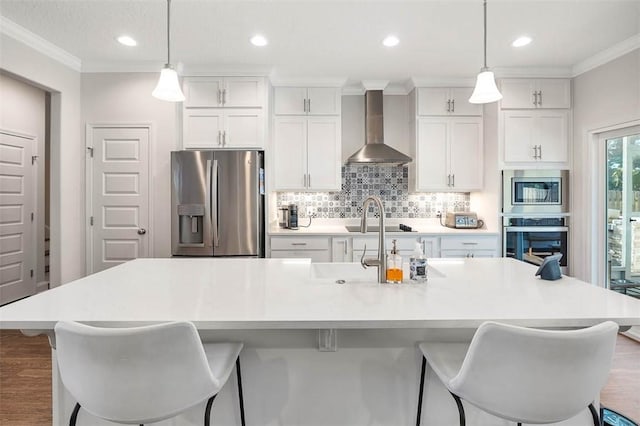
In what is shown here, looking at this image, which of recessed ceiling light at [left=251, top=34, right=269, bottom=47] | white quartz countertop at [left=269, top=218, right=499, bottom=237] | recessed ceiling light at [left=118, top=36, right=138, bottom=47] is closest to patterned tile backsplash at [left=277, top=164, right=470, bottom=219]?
white quartz countertop at [left=269, top=218, right=499, bottom=237]

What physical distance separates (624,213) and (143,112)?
4.83 metres

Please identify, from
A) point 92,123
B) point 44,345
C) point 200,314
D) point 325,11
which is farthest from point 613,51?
point 44,345

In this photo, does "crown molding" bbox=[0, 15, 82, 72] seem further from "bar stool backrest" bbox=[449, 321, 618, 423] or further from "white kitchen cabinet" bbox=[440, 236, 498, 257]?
"white kitchen cabinet" bbox=[440, 236, 498, 257]

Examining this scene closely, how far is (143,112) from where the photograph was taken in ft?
11.7

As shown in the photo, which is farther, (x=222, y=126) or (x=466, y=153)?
(x=466, y=153)

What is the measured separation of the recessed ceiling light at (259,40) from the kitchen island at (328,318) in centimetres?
222

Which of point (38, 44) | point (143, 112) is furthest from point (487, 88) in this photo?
point (38, 44)

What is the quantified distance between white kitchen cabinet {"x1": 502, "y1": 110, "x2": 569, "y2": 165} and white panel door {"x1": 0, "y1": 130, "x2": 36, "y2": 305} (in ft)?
18.3

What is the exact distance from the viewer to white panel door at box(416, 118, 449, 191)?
3.90 metres

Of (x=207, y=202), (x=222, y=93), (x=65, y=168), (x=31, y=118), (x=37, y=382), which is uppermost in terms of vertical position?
(x=222, y=93)

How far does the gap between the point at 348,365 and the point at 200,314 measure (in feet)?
2.22

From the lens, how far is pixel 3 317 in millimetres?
1124

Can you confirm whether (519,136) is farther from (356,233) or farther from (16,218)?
(16,218)

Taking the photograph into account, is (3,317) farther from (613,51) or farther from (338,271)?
(613,51)
